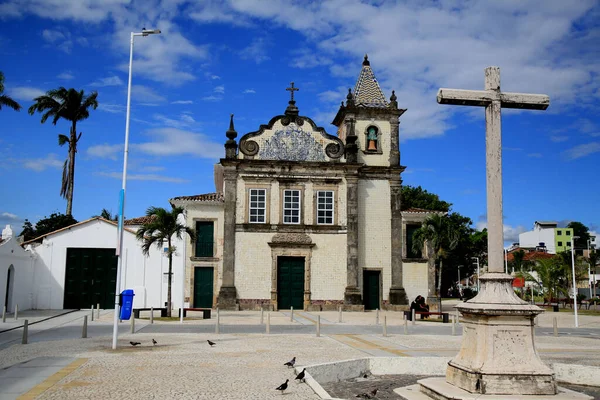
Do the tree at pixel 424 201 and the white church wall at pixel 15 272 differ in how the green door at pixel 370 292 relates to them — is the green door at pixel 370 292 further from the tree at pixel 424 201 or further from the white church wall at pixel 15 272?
the tree at pixel 424 201

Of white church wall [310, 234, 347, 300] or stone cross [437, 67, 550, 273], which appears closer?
stone cross [437, 67, 550, 273]

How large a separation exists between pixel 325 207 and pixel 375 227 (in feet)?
10.4

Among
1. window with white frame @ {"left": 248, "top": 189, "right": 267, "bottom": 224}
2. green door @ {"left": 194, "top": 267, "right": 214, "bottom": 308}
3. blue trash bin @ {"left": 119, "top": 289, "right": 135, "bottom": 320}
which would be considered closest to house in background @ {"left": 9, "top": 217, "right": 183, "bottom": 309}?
green door @ {"left": 194, "top": 267, "right": 214, "bottom": 308}

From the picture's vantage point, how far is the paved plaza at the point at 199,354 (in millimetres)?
8570

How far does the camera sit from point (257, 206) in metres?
32.6

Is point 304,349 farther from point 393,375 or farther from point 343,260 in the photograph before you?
point 343,260

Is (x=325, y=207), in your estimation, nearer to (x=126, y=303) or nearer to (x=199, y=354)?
(x=126, y=303)

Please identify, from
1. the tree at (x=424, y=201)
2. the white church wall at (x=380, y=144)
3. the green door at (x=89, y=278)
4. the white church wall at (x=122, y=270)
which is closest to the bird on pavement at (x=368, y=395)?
the white church wall at (x=122, y=270)

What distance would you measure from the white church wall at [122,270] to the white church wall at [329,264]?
758cm

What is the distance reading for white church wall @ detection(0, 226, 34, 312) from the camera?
90.8ft

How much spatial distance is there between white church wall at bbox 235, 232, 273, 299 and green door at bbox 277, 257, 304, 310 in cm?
64

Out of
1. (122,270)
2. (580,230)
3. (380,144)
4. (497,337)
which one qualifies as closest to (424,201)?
(380,144)

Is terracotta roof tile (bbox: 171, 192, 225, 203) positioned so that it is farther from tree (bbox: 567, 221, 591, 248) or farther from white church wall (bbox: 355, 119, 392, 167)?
tree (bbox: 567, 221, 591, 248)

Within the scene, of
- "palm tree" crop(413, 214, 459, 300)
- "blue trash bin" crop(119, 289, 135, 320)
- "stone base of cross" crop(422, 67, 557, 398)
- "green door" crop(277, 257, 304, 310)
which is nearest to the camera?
"stone base of cross" crop(422, 67, 557, 398)
